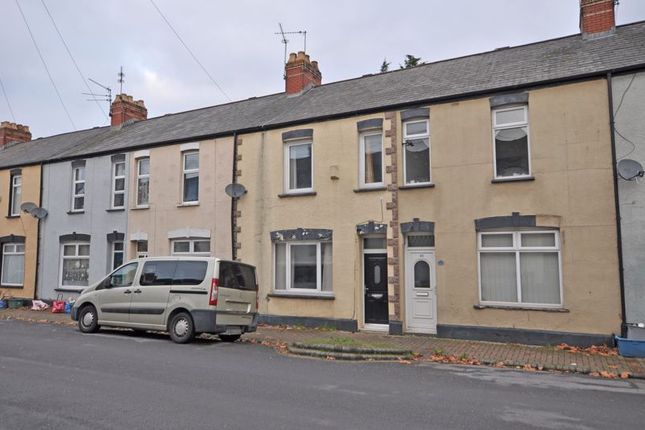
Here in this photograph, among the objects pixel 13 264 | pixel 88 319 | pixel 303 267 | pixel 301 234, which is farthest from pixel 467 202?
pixel 13 264

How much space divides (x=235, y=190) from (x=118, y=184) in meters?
5.75

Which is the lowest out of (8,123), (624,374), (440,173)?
(624,374)

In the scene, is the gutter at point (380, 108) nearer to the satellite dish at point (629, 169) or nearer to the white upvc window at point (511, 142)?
the white upvc window at point (511, 142)

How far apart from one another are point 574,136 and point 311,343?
24.1ft

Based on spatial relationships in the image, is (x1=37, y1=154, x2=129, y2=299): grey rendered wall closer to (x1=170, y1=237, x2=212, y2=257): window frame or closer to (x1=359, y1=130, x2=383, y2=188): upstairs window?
(x1=170, y1=237, x2=212, y2=257): window frame

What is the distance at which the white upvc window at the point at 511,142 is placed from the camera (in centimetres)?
1211

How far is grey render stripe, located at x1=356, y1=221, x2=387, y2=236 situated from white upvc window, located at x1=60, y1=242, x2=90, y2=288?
11.0 metres

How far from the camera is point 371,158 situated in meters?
14.1

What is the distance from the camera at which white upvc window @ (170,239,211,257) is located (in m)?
16.5

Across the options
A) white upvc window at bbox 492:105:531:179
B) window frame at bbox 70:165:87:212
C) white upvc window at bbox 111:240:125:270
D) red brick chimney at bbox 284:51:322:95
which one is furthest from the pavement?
window frame at bbox 70:165:87:212

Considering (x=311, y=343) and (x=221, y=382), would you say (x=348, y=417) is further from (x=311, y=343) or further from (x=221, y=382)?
Result: (x=311, y=343)

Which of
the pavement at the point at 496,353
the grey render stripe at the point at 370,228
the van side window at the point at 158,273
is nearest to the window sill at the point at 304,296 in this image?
the pavement at the point at 496,353

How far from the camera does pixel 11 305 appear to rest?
19.9 meters

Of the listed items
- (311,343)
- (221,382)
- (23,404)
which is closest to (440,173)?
Answer: (311,343)
